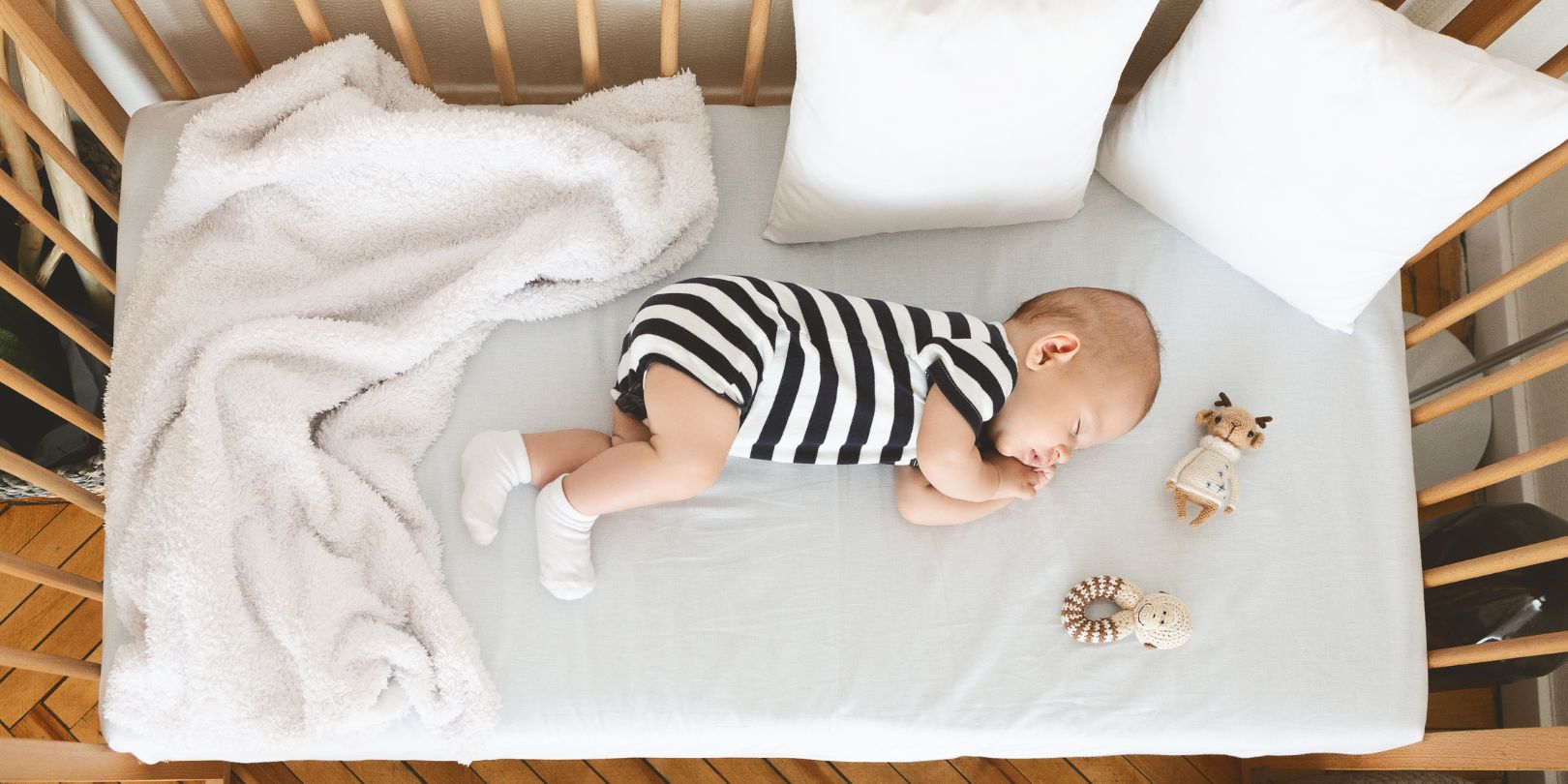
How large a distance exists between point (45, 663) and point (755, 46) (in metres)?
1.00

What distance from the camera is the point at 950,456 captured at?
1.01 m

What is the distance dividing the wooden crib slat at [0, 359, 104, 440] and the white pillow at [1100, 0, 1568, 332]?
1240 mm

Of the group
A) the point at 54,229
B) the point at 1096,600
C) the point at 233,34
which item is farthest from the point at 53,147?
the point at 1096,600

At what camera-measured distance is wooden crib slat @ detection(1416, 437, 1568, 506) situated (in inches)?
38.2

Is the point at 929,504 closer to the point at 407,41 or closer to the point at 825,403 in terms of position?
the point at 825,403

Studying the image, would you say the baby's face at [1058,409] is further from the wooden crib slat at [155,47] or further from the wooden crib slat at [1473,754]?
the wooden crib slat at [155,47]

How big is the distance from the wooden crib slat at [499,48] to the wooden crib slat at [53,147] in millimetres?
472

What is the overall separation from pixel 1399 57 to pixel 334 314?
115 centimetres

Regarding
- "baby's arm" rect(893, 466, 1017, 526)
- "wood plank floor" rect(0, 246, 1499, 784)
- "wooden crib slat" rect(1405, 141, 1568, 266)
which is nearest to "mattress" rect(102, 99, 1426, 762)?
"baby's arm" rect(893, 466, 1017, 526)

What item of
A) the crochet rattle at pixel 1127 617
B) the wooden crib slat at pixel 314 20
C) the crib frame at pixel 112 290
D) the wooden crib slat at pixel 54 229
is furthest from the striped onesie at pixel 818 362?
the wooden crib slat at pixel 54 229

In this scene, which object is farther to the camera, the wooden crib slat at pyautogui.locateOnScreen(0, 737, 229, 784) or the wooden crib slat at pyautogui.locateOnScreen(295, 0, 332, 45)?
the wooden crib slat at pyautogui.locateOnScreen(295, 0, 332, 45)

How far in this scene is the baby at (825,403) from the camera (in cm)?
98

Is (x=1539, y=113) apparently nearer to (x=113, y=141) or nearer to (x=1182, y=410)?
(x=1182, y=410)

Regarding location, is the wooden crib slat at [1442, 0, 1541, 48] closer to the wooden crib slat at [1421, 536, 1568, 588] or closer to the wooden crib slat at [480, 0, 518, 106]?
the wooden crib slat at [1421, 536, 1568, 588]
